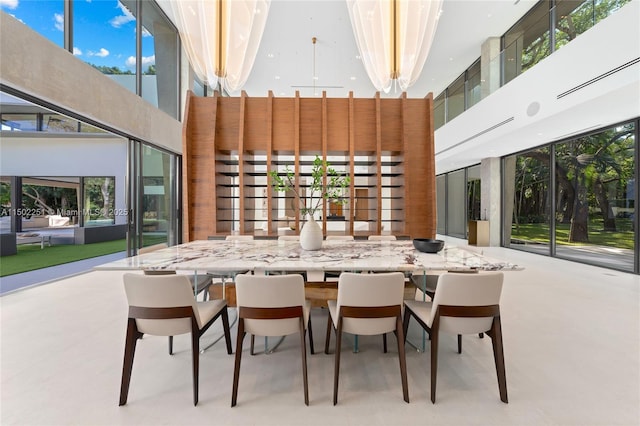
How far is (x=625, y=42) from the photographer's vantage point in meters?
3.68

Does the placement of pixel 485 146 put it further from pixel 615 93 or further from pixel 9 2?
pixel 9 2

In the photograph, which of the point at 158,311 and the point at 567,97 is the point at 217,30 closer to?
the point at 158,311

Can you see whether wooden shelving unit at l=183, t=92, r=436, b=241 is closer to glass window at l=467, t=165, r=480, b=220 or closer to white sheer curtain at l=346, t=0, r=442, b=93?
white sheer curtain at l=346, t=0, r=442, b=93

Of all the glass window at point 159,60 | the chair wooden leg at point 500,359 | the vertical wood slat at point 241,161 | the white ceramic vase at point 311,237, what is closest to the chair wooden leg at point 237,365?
the white ceramic vase at point 311,237

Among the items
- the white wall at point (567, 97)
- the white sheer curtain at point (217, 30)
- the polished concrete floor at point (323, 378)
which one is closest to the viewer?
the polished concrete floor at point (323, 378)

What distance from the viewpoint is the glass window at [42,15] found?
132 inches

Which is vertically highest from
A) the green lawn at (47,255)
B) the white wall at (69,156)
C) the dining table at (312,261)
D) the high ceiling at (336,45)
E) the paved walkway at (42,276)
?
the high ceiling at (336,45)

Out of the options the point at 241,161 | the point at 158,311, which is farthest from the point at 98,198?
the point at 158,311

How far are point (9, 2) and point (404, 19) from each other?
4.56 metres

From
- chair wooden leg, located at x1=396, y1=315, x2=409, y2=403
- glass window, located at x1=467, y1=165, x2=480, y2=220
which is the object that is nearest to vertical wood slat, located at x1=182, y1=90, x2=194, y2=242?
chair wooden leg, located at x1=396, y1=315, x2=409, y2=403

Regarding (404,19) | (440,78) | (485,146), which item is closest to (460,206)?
(485,146)

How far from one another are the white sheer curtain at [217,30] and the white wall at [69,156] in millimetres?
Answer: 4332

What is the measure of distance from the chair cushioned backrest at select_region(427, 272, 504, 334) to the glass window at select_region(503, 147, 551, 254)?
6719mm

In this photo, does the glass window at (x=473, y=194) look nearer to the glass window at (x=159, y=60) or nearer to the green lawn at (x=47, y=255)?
Answer: the glass window at (x=159, y=60)
